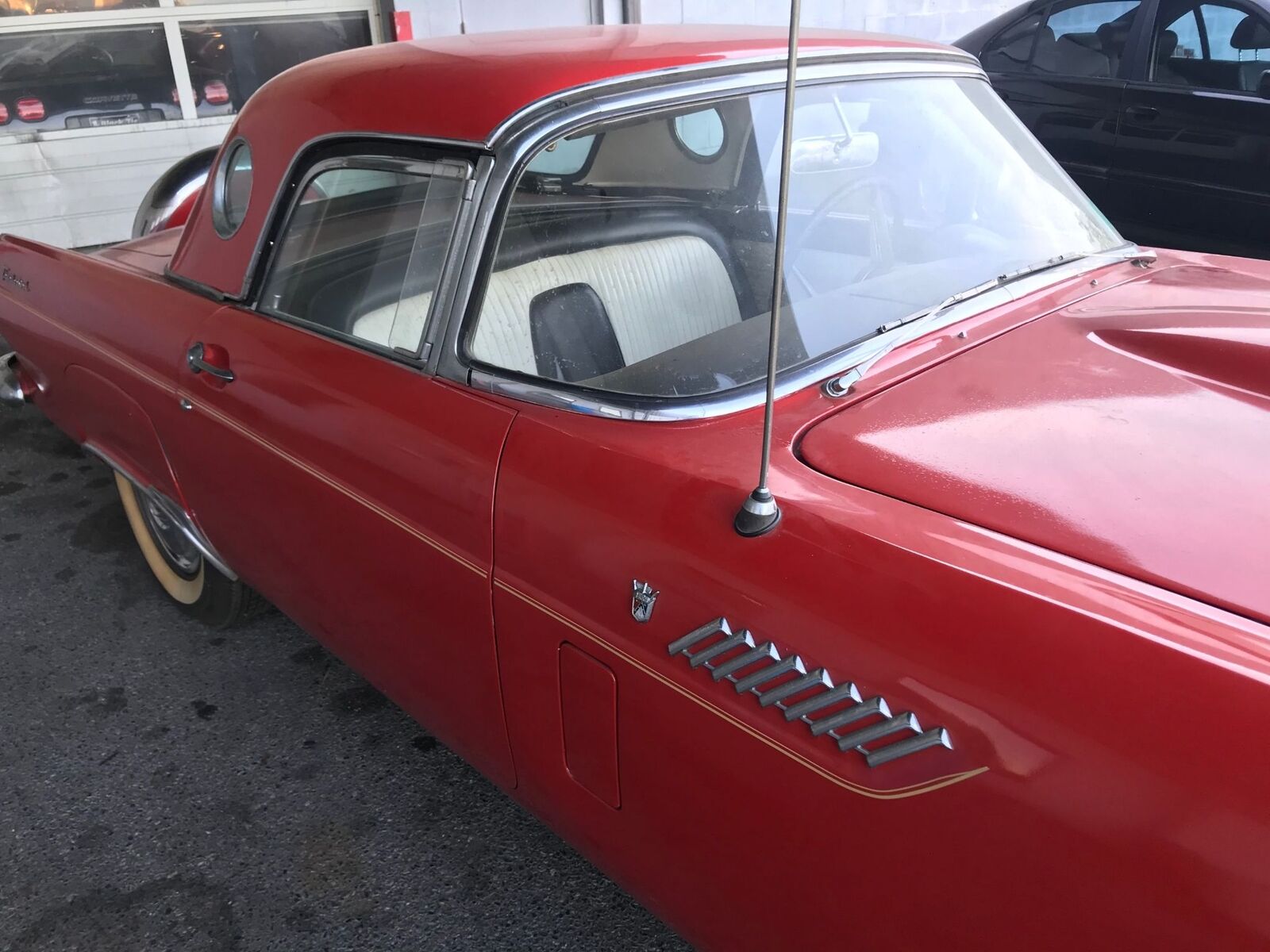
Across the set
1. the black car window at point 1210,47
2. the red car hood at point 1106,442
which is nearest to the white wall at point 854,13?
the black car window at point 1210,47

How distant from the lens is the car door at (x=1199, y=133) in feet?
14.7

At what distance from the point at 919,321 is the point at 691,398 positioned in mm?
448

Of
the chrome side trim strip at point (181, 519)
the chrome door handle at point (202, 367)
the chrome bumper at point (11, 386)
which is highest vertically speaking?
the chrome door handle at point (202, 367)

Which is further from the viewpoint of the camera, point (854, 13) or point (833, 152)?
point (854, 13)

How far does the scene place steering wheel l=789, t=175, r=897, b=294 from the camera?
1765 mm

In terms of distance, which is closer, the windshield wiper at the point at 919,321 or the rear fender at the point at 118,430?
the windshield wiper at the point at 919,321

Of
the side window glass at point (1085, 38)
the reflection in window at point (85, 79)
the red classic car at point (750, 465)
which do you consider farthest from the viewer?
the reflection in window at point (85, 79)

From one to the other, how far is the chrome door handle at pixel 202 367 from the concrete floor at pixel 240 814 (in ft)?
3.06

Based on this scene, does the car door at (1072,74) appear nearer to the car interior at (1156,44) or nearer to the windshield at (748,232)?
the car interior at (1156,44)

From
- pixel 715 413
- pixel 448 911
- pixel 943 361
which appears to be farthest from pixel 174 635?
pixel 943 361

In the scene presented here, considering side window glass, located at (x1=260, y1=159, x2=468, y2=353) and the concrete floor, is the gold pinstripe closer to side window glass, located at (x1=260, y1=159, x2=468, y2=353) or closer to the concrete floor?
side window glass, located at (x1=260, y1=159, x2=468, y2=353)

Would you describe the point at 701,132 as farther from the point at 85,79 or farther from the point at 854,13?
the point at 854,13

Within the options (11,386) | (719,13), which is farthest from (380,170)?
(719,13)

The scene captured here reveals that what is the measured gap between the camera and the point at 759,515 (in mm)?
1188
